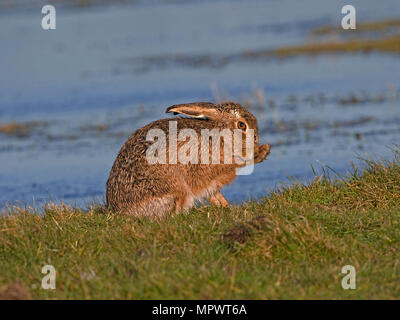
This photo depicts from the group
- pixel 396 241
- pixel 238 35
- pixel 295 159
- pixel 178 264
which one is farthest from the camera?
pixel 238 35

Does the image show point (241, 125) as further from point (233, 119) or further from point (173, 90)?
point (173, 90)

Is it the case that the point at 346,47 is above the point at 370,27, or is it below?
below

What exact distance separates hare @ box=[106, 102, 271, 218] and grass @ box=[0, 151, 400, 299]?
9.1 inches

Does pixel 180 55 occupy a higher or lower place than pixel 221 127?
higher

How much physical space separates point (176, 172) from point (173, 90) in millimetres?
9896

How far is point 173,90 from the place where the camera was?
16.6 meters

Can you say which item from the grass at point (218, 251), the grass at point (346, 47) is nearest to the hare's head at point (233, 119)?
the grass at point (218, 251)

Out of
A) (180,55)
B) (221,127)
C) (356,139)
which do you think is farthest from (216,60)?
(221,127)

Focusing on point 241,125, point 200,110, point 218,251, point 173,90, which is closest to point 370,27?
point 173,90

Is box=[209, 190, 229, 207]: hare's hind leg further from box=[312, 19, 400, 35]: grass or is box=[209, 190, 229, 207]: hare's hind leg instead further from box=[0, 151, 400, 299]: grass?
box=[312, 19, 400, 35]: grass

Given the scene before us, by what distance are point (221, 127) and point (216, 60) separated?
13.2m

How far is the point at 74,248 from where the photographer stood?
5730mm

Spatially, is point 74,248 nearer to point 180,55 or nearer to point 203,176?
point 203,176

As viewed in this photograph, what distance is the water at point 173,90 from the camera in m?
11.1
